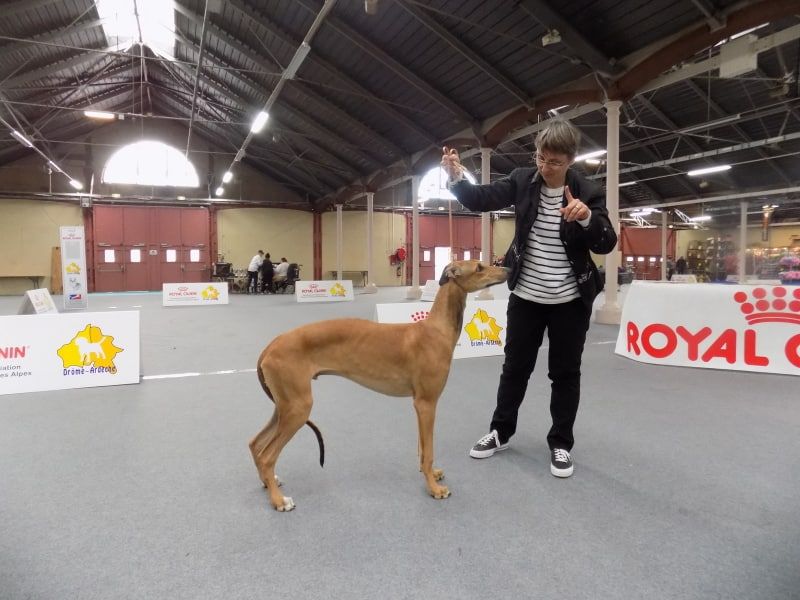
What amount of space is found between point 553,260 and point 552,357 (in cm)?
53

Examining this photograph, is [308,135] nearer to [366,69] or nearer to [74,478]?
[366,69]

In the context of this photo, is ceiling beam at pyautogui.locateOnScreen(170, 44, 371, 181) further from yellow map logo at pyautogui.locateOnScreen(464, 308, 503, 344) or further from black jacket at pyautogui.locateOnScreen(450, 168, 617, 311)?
black jacket at pyautogui.locateOnScreen(450, 168, 617, 311)

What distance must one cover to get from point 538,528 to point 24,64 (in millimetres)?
15993

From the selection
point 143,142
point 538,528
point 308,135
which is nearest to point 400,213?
point 308,135

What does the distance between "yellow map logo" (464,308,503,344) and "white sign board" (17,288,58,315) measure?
4.96m

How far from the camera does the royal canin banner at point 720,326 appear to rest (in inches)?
173

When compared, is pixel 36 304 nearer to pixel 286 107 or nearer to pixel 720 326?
pixel 720 326

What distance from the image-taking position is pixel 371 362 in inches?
81.0

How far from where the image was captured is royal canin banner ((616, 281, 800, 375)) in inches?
173

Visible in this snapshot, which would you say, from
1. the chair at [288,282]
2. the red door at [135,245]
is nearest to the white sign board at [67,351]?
the chair at [288,282]

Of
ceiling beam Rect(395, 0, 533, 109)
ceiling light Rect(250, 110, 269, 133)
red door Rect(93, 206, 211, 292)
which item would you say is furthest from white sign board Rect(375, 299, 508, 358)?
red door Rect(93, 206, 211, 292)

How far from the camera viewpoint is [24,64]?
11.6 meters

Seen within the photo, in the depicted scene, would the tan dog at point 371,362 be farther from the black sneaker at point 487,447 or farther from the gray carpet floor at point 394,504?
the black sneaker at point 487,447

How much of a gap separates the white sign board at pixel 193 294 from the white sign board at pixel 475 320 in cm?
913
